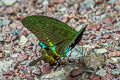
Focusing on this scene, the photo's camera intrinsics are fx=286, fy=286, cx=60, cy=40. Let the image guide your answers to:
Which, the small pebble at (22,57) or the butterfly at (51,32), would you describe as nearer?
the butterfly at (51,32)

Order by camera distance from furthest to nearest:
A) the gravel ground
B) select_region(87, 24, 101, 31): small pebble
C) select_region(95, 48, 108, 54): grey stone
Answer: select_region(87, 24, 101, 31): small pebble → select_region(95, 48, 108, 54): grey stone → the gravel ground

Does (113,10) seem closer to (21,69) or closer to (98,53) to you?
(98,53)

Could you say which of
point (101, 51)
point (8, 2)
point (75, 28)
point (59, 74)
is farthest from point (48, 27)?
point (8, 2)

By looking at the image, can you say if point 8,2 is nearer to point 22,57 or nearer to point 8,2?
point 8,2

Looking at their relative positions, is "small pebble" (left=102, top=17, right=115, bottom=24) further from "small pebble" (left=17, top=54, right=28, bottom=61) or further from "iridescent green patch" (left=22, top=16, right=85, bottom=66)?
"small pebble" (left=17, top=54, right=28, bottom=61)

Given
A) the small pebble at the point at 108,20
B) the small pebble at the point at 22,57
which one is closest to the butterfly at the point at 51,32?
the small pebble at the point at 22,57

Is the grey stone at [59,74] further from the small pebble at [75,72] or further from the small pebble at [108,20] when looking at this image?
the small pebble at [108,20]

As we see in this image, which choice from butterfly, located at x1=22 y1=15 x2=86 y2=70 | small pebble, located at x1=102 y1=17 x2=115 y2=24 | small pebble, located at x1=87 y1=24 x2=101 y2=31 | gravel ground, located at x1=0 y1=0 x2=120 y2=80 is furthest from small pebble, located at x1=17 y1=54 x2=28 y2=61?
small pebble, located at x1=102 y1=17 x2=115 y2=24

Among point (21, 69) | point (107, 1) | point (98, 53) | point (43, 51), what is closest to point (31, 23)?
point (43, 51)
